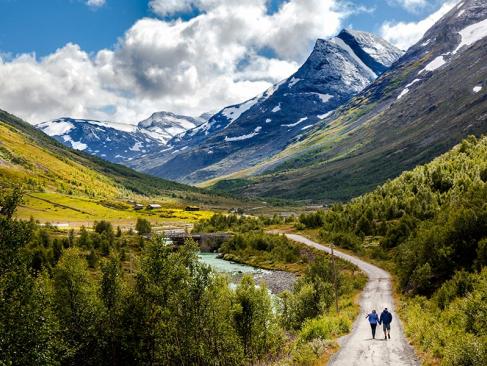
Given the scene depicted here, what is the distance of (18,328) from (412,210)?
10252 cm

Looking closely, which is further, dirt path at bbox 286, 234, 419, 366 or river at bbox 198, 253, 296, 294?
river at bbox 198, 253, 296, 294

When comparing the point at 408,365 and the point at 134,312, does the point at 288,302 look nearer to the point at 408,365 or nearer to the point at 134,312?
the point at 134,312

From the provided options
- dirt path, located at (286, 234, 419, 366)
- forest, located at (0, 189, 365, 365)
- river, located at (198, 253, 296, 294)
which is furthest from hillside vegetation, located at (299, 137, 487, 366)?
river, located at (198, 253, 296, 294)

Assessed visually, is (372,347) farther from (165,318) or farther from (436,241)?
(436,241)

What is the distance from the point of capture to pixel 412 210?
120m

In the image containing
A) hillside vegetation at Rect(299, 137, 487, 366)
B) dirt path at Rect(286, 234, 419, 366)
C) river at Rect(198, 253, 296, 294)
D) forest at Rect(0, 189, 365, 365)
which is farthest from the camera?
river at Rect(198, 253, 296, 294)

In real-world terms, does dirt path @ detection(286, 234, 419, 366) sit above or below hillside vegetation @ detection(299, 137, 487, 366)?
below

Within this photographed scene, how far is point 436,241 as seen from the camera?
65.1 m

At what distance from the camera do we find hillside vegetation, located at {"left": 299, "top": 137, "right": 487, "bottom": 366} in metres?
37.9

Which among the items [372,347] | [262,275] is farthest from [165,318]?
[262,275]

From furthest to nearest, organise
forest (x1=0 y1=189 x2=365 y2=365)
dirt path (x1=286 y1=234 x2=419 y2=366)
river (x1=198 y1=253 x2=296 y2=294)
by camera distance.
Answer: river (x1=198 y1=253 x2=296 y2=294)
forest (x1=0 y1=189 x2=365 y2=365)
dirt path (x1=286 y1=234 x2=419 y2=366)

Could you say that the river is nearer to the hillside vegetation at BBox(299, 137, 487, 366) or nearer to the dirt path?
the hillside vegetation at BBox(299, 137, 487, 366)

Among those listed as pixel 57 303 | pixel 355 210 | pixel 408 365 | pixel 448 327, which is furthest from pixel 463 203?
pixel 355 210

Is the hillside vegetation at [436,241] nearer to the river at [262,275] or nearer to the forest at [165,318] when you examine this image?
the forest at [165,318]
